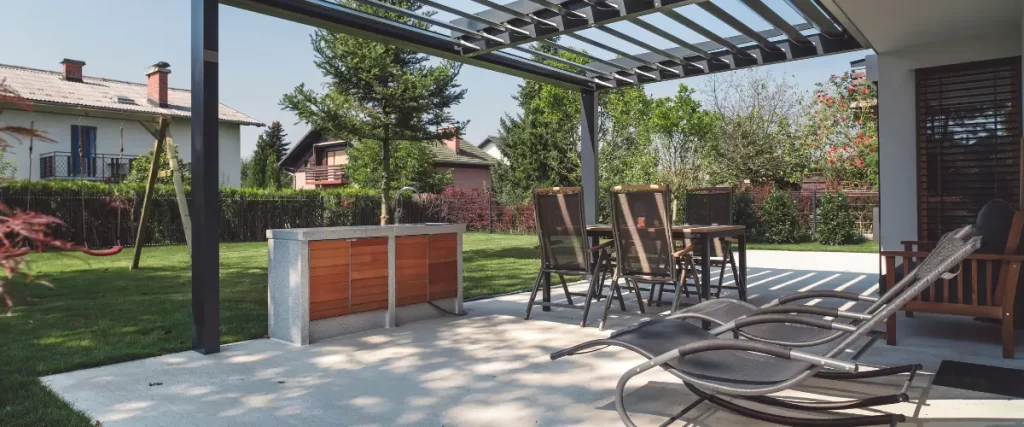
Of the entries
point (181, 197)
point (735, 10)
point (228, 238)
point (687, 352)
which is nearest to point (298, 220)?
point (228, 238)

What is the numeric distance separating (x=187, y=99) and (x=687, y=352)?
1177 inches

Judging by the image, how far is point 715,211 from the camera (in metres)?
7.21

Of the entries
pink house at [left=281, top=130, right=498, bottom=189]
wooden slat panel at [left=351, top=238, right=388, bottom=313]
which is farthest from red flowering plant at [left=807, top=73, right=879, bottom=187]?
pink house at [left=281, top=130, right=498, bottom=189]

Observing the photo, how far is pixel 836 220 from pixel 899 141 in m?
8.62

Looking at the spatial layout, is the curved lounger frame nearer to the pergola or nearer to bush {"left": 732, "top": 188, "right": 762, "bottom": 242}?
the pergola

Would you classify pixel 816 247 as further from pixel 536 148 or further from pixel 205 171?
pixel 536 148

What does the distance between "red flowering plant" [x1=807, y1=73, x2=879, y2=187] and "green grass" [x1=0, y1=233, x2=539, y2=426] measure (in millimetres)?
11075

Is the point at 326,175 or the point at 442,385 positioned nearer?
the point at 442,385

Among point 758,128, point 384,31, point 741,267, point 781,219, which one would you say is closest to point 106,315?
point 384,31

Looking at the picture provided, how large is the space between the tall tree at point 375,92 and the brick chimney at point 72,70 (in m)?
13.7

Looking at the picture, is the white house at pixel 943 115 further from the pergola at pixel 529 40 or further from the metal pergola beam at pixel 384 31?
the metal pergola beam at pixel 384 31

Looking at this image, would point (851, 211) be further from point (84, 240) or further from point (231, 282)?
point (84, 240)

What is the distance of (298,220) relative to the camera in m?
17.8

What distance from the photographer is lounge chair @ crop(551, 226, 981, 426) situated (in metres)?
2.47
